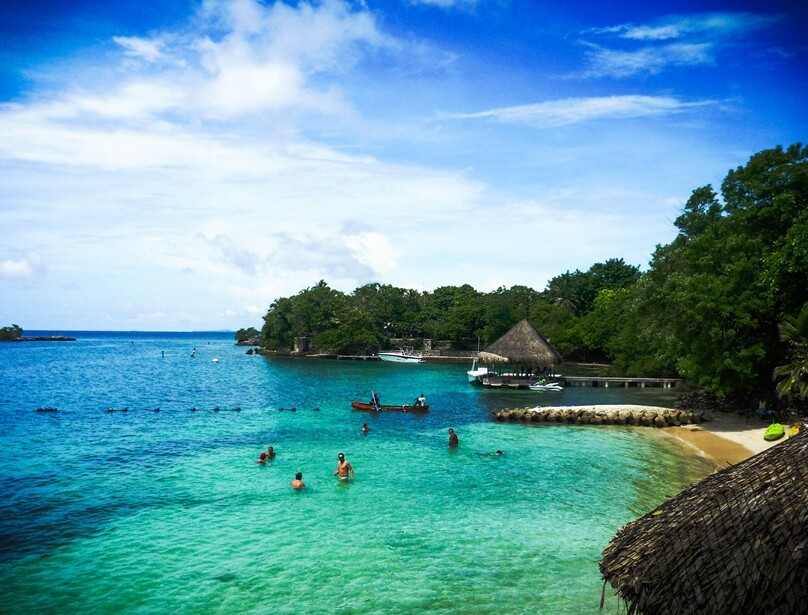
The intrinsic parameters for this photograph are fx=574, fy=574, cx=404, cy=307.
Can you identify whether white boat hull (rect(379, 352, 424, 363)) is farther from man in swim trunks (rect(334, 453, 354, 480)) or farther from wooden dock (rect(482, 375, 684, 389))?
man in swim trunks (rect(334, 453, 354, 480))

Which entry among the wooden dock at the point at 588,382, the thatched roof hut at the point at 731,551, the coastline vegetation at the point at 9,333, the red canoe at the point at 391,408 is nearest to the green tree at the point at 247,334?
the coastline vegetation at the point at 9,333

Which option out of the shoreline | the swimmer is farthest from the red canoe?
the swimmer

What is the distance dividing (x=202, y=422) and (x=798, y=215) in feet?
110

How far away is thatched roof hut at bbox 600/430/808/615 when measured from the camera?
24.0 feet

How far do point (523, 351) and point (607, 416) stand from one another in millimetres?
17027

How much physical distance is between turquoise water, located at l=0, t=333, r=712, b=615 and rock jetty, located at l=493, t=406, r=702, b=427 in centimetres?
138

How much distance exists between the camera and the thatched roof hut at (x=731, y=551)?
24.0ft

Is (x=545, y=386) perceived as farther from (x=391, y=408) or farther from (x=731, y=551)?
(x=731, y=551)

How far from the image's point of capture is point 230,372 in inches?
2881

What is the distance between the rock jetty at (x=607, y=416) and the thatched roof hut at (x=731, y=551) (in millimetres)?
23900

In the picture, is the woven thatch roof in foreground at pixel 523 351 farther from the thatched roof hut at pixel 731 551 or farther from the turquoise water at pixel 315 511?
the thatched roof hut at pixel 731 551

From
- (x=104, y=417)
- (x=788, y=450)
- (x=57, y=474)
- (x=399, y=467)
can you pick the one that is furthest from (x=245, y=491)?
(x=104, y=417)

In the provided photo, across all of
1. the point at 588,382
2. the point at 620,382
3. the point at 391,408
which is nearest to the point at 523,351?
the point at 588,382

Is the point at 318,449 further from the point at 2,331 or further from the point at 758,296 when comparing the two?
the point at 2,331
